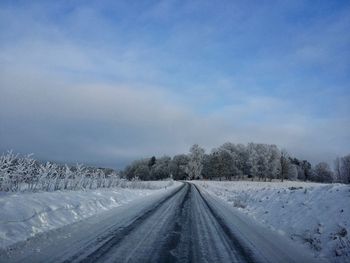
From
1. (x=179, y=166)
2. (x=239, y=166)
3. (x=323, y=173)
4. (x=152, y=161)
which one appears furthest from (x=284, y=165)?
(x=152, y=161)

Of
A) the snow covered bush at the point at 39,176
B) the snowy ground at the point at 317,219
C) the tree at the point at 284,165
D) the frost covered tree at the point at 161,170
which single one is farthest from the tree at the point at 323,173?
the snowy ground at the point at 317,219

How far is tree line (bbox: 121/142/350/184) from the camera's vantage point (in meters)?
123

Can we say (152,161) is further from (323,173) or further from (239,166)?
(323,173)

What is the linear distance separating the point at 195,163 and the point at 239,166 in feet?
58.9

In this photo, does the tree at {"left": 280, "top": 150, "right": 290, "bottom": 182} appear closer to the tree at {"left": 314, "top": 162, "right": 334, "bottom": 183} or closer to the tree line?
the tree line

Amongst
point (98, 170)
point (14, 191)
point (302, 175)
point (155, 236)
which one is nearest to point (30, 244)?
point (155, 236)

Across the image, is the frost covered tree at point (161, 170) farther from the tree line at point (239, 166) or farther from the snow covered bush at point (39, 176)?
the snow covered bush at point (39, 176)

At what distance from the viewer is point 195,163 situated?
145375 mm

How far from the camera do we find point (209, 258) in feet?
27.4

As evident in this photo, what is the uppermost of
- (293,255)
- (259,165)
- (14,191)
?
(259,165)

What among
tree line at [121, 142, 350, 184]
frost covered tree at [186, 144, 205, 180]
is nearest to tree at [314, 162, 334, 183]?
tree line at [121, 142, 350, 184]

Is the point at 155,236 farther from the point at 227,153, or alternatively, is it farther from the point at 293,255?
the point at 227,153

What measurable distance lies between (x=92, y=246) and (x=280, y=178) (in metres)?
129

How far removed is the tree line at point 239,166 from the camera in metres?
123
